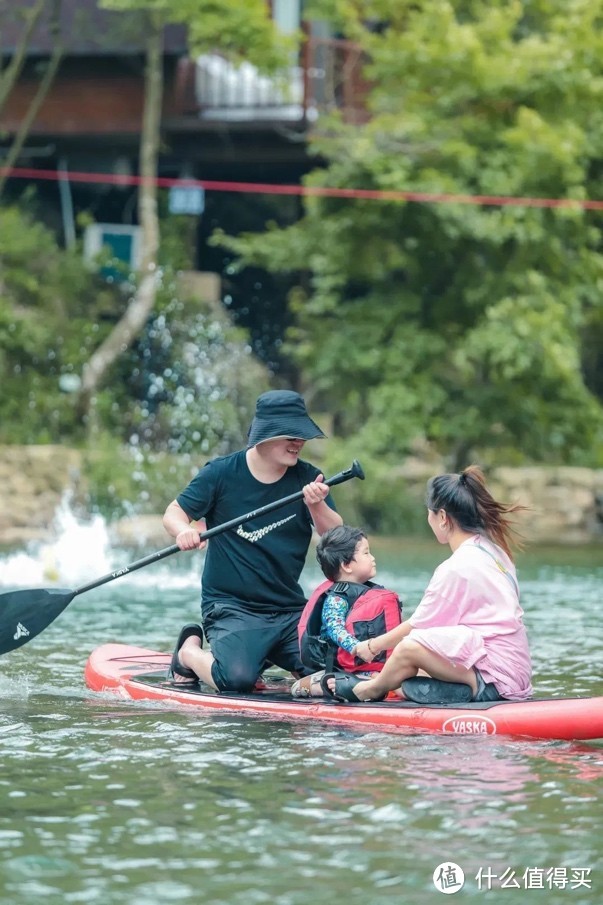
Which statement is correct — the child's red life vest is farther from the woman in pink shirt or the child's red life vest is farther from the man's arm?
the man's arm

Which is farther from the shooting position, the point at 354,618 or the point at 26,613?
the point at 26,613

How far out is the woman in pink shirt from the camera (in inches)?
244

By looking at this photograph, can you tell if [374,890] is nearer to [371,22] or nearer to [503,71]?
[503,71]

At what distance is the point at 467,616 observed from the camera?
20.5 ft

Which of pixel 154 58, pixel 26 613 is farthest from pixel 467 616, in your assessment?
pixel 154 58

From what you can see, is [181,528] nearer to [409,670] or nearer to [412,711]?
[409,670]

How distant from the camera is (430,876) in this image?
4.37m

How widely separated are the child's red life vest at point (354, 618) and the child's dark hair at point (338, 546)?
0.09 metres

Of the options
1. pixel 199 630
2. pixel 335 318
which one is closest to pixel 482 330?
pixel 335 318

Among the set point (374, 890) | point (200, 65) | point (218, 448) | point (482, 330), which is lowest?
point (374, 890)

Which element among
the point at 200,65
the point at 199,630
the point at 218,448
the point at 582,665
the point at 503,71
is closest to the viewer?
the point at 199,630

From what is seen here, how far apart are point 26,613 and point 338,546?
1.98m

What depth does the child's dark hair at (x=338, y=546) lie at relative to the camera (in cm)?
662

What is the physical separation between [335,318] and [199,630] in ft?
39.9
